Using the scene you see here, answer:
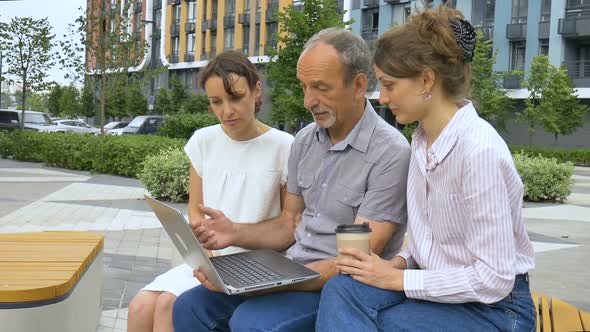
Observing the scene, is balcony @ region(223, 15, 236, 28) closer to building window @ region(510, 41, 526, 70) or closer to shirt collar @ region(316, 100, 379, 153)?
building window @ region(510, 41, 526, 70)

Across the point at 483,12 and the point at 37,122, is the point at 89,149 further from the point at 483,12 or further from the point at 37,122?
the point at 483,12

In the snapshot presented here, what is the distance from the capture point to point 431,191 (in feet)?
7.60

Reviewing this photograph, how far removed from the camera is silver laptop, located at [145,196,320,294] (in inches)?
94.5

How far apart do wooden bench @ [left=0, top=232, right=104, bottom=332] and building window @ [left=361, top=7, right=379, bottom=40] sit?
1674 inches

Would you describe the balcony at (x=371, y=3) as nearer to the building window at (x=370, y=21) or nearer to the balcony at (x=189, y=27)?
Result: the building window at (x=370, y=21)

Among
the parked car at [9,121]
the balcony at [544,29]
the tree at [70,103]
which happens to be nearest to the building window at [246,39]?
the tree at [70,103]

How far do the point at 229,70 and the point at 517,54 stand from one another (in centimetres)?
4015

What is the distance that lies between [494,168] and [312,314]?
0.82 m

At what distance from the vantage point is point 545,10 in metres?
39.1

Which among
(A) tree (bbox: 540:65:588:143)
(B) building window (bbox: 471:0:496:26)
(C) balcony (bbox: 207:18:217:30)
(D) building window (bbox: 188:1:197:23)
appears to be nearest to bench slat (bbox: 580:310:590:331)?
(A) tree (bbox: 540:65:588:143)

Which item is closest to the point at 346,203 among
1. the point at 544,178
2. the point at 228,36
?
the point at 544,178

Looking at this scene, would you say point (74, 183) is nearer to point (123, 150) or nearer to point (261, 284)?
point (123, 150)

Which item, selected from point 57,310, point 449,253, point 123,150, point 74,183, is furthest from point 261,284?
point 123,150

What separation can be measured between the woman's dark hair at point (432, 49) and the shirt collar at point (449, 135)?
0.23 feet
